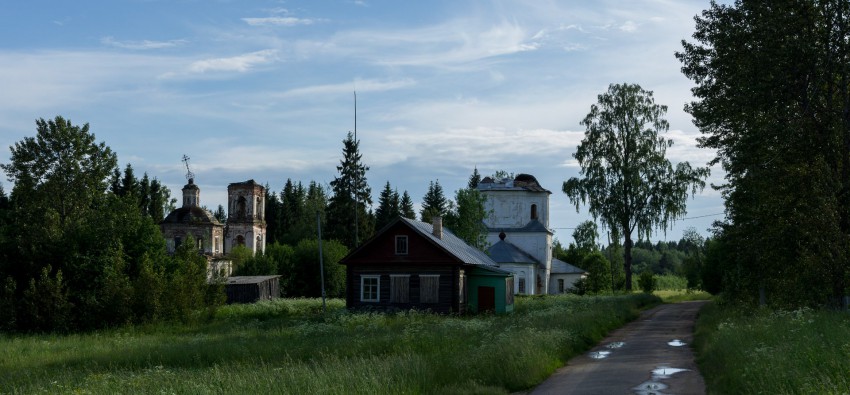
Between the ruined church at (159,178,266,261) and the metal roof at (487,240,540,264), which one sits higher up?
the ruined church at (159,178,266,261)

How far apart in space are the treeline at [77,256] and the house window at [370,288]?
7.62 meters

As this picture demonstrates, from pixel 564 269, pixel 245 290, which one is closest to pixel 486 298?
pixel 245 290

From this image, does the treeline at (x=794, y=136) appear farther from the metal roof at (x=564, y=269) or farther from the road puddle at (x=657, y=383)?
the metal roof at (x=564, y=269)

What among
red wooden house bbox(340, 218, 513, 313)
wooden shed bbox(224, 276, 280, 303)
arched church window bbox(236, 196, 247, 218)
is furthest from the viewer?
arched church window bbox(236, 196, 247, 218)

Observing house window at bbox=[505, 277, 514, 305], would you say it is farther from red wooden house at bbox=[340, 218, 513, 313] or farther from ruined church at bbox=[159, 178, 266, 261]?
ruined church at bbox=[159, 178, 266, 261]

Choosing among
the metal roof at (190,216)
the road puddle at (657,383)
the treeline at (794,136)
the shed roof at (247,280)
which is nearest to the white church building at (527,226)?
the shed roof at (247,280)

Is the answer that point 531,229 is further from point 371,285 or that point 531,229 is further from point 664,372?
point 664,372

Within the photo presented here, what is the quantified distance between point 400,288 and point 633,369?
26.1 metres

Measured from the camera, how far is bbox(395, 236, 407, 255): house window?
43688 millimetres

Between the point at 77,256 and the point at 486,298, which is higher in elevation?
the point at 77,256

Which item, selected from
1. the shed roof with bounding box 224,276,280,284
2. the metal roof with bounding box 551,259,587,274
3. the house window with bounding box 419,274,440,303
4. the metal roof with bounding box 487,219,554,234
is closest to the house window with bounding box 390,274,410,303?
the house window with bounding box 419,274,440,303

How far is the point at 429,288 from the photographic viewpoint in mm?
43000

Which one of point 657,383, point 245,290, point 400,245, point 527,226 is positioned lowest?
point 657,383

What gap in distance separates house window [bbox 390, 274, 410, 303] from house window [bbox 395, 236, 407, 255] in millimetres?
1237
